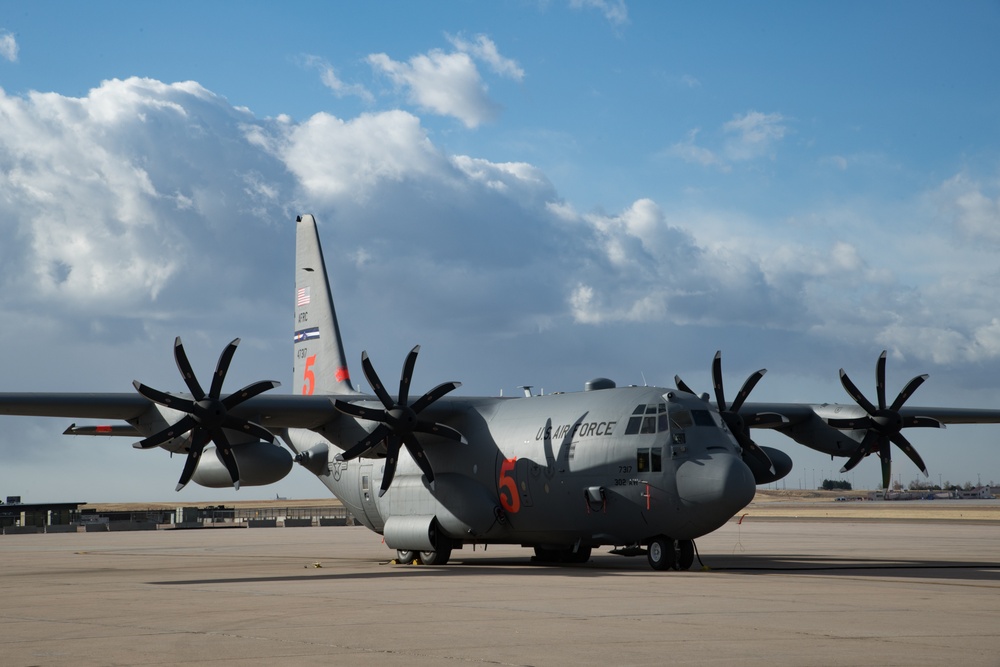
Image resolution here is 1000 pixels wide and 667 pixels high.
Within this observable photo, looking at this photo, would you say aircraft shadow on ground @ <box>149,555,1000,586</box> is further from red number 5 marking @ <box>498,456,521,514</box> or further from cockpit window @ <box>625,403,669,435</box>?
cockpit window @ <box>625,403,669,435</box>

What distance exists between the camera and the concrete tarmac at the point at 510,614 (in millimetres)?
11211

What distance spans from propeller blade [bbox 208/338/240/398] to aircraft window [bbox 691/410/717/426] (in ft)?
37.3

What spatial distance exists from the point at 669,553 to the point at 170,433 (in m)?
12.1

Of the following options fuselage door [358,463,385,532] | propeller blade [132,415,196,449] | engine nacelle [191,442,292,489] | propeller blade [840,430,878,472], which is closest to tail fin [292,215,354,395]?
fuselage door [358,463,385,532]

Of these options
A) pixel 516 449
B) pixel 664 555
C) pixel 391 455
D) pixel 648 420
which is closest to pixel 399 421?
pixel 391 455

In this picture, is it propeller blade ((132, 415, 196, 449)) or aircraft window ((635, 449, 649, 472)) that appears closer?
aircraft window ((635, 449, 649, 472))

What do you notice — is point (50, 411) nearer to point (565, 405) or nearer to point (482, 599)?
point (565, 405)

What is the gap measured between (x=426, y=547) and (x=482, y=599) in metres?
12.5

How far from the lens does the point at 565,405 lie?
28125mm

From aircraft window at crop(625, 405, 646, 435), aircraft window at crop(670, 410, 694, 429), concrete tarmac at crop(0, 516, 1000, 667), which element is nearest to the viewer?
concrete tarmac at crop(0, 516, 1000, 667)

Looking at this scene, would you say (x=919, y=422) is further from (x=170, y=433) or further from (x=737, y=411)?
(x=170, y=433)

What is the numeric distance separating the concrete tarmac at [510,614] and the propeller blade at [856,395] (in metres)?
4.30

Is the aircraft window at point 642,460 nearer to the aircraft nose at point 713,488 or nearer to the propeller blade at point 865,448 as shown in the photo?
the aircraft nose at point 713,488

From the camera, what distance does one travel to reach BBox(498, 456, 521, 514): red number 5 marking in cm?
2825
